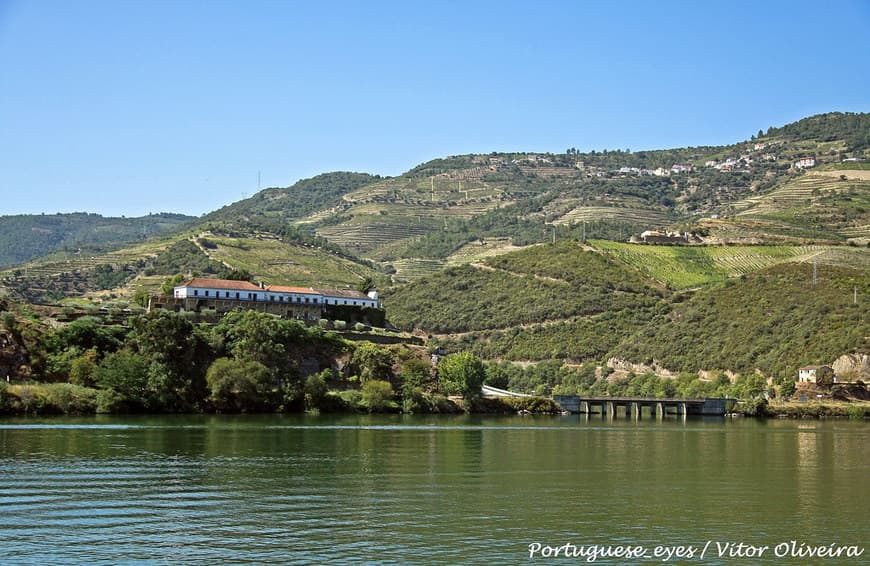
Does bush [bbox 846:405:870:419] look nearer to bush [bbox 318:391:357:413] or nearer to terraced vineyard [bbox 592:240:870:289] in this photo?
terraced vineyard [bbox 592:240:870:289]

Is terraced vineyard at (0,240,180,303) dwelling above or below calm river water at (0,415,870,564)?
above

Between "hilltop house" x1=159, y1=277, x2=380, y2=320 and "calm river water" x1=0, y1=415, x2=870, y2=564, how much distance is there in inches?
1426

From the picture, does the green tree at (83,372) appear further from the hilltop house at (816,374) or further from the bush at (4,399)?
the hilltop house at (816,374)

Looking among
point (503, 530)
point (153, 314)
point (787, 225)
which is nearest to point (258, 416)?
point (153, 314)

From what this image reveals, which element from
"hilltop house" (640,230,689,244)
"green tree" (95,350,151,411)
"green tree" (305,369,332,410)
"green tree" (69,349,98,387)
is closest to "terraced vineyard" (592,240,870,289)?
"hilltop house" (640,230,689,244)

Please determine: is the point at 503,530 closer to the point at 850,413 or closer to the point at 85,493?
the point at 85,493

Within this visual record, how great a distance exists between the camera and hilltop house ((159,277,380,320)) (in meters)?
102

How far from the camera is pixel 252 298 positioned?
349ft

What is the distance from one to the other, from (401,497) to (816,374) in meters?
85.0

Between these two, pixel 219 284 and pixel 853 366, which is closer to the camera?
pixel 219 284

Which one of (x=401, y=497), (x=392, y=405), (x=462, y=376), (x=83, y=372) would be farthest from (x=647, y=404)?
(x=401, y=497)

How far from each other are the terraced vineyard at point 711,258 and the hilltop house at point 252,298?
2387 inches

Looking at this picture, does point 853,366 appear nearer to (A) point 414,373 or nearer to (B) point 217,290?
(A) point 414,373

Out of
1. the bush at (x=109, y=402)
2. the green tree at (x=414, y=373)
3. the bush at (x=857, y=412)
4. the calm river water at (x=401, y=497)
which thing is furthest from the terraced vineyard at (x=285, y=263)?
the calm river water at (x=401, y=497)
